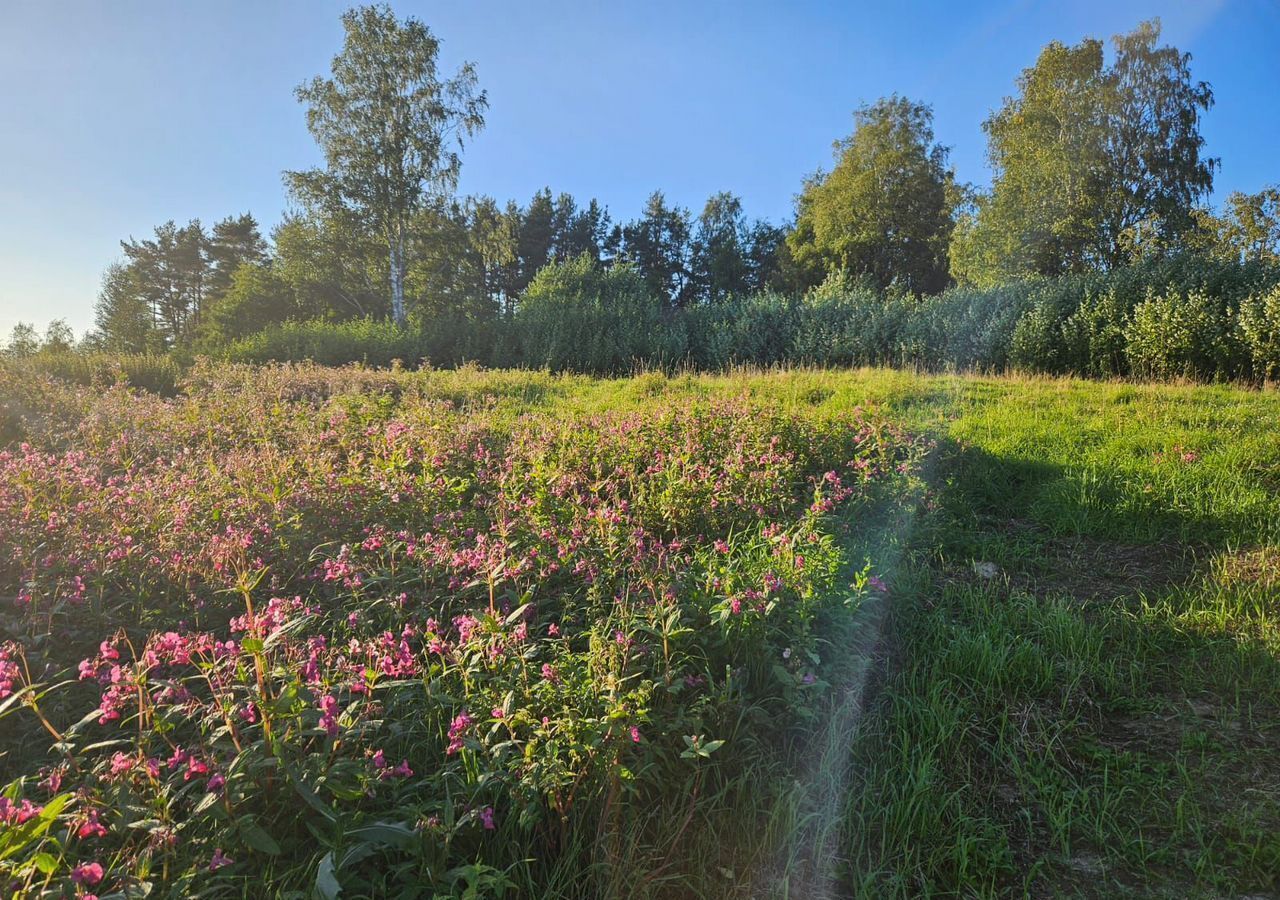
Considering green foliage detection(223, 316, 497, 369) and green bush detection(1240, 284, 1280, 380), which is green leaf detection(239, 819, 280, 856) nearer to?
green bush detection(1240, 284, 1280, 380)

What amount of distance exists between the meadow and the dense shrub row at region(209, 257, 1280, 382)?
8.30 meters

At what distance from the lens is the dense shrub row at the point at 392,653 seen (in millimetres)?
1479

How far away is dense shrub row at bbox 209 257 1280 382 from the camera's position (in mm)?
11242

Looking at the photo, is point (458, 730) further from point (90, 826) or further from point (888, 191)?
point (888, 191)

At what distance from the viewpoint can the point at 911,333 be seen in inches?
629

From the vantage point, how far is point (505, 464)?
4.52m

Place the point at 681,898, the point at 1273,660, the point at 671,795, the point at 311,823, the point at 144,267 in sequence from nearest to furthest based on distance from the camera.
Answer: the point at 311,823 < the point at 681,898 < the point at 671,795 < the point at 1273,660 < the point at 144,267

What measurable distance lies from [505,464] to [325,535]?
1.41m

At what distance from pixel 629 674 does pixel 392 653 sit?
2.56ft

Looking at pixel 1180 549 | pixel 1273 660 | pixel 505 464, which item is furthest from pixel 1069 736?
pixel 505 464

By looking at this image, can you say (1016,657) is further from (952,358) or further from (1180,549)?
(952,358)

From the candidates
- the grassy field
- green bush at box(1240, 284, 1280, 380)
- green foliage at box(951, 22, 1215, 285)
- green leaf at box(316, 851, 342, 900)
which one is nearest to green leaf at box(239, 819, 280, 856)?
green leaf at box(316, 851, 342, 900)

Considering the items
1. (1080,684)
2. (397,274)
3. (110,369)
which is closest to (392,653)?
(1080,684)

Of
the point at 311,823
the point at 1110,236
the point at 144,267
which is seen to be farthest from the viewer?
the point at 144,267
